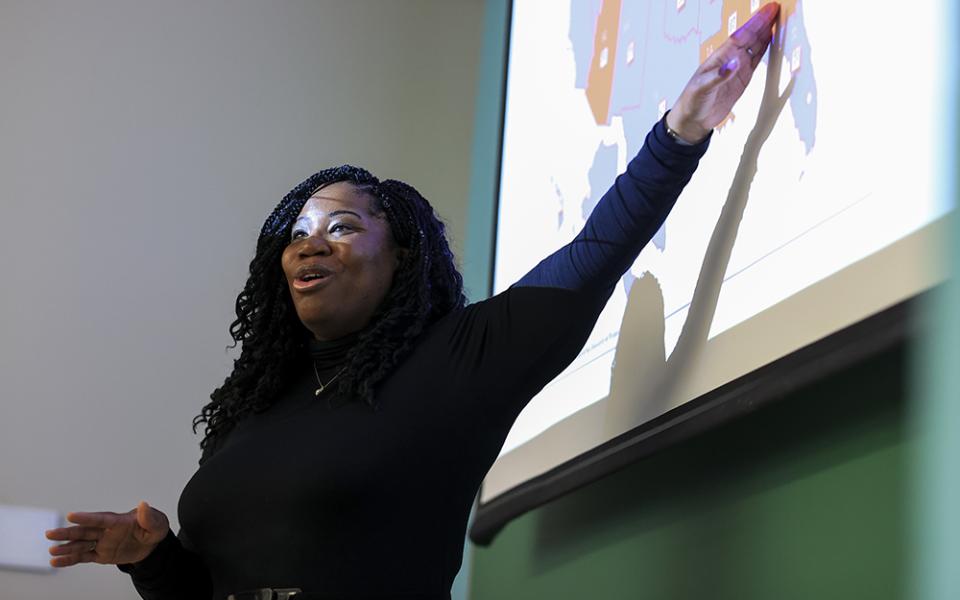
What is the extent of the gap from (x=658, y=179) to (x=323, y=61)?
189 cm

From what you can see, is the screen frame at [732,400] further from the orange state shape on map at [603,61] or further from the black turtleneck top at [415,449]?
the orange state shape on map at [603,61]

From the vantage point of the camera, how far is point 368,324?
4.72 feet

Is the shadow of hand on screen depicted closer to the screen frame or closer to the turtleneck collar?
the screen frame

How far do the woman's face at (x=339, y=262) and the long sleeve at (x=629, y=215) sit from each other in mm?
271

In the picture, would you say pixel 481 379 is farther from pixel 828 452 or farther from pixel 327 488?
pixel 828 452

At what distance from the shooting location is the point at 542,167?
1.88m

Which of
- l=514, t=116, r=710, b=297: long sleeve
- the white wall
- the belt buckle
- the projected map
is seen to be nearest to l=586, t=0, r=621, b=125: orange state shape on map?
the projected map

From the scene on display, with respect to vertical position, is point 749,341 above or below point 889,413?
above

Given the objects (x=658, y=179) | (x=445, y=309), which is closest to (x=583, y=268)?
(x=658, y=179)

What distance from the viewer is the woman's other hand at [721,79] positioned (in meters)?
1.18

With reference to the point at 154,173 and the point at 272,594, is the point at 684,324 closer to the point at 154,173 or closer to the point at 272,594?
the point at 272,594

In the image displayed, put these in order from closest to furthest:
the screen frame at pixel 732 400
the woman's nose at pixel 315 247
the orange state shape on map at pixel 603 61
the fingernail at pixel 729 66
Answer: the screen frame at pixel 732 400, the fingernail at pixel 729 66, the woman's nose at pixel 315 247, the orange state shape on map at pixel 603 61

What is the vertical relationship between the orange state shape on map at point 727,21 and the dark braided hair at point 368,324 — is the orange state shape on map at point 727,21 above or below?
above

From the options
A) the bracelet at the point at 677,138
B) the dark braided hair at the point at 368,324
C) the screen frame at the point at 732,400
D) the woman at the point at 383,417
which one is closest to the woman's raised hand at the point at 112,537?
the woman at the point at 383,417
